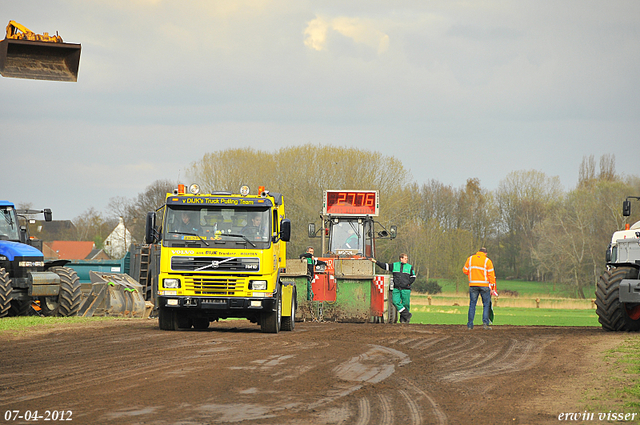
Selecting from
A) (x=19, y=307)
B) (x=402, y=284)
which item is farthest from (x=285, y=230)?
(x=19, y=307)

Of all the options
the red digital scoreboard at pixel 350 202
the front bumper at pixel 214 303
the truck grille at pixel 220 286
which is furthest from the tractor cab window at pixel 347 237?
the truck grille at pixel 220 286

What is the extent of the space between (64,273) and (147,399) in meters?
13.3

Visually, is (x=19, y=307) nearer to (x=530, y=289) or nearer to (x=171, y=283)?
(x=171, y=283)

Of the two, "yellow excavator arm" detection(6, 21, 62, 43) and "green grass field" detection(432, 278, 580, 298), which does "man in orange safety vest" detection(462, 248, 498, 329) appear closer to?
"yellow excavator arm" detection(6, 21, 62, 43)

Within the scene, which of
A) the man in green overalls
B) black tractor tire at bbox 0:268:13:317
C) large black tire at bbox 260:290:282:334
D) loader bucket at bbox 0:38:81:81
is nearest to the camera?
loader bucket at bbox 0:38:81:81

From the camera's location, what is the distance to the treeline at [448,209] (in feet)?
174

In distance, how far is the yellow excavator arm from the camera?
14172 millimetres

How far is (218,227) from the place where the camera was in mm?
14469

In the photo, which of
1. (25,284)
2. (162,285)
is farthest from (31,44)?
(25,284)

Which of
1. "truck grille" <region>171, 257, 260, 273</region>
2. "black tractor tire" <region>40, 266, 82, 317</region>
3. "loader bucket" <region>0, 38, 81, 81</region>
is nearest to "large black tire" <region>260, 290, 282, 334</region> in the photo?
"truck grille" <region>171, 257, 260, 273</region>

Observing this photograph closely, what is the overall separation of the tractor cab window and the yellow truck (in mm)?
9137

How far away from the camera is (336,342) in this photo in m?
13.2

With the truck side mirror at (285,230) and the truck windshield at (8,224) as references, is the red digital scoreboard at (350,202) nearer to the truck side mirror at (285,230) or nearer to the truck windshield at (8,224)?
the truck side mirror at (285,230)

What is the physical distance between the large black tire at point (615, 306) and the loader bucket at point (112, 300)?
13.0m
